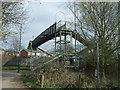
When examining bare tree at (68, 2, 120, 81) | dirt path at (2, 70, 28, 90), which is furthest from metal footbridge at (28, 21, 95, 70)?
dirt path at (2, 70, 28, 90)

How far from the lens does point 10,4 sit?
25.8 feet

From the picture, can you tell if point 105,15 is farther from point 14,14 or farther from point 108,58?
point 14,14

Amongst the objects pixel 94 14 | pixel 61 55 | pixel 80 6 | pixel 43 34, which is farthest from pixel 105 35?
pixel 43 34

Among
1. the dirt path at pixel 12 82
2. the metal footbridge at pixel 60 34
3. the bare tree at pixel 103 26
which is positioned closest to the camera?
the dirt path at pixel 12 82

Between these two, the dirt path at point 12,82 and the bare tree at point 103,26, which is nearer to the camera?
the dirt path at point 12,82

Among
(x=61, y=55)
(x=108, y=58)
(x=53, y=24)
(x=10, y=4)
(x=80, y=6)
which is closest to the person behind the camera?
(x=10, y=4)

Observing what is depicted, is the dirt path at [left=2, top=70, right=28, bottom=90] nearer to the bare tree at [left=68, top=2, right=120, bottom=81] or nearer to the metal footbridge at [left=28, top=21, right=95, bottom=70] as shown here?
the metal footbridge at [left=28, top=21, right=95, bottom=70]

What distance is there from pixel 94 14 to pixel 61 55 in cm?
594

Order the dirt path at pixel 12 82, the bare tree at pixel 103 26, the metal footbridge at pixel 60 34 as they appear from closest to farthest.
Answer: the dirt path at pixel 12 82
the bare tree at pixel 103 26
the metal footbridge at pixel 60 34

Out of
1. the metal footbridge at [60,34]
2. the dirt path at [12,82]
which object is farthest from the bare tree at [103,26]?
the dirt path at [12,82]

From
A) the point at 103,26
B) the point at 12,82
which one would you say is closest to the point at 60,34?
the point at 103,26

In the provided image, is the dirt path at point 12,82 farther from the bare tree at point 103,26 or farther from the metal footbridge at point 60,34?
the bare tree at point 103,26

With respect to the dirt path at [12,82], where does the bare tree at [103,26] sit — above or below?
above

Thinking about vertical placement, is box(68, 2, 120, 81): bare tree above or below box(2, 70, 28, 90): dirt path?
above
